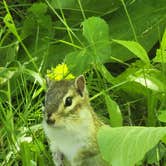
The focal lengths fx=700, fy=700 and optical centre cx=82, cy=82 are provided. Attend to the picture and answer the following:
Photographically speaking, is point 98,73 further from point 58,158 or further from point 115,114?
point 58,158

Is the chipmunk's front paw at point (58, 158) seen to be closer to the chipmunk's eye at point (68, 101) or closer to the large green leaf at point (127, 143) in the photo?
the chipmunk's eye at point (68, 101)

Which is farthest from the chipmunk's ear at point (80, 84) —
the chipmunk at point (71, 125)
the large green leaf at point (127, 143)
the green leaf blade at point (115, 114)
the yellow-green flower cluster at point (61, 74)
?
the yellow-green flower cluster at point (61, 74)

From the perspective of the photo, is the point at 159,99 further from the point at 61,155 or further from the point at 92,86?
the point at 61,155

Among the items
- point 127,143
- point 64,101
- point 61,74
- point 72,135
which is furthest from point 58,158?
point 61,74

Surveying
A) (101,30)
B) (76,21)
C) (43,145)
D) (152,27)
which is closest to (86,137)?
(43,145)

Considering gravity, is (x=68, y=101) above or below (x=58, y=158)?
above

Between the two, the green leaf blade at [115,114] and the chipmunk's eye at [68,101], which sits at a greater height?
the chipmunk's eye at [68,101]
